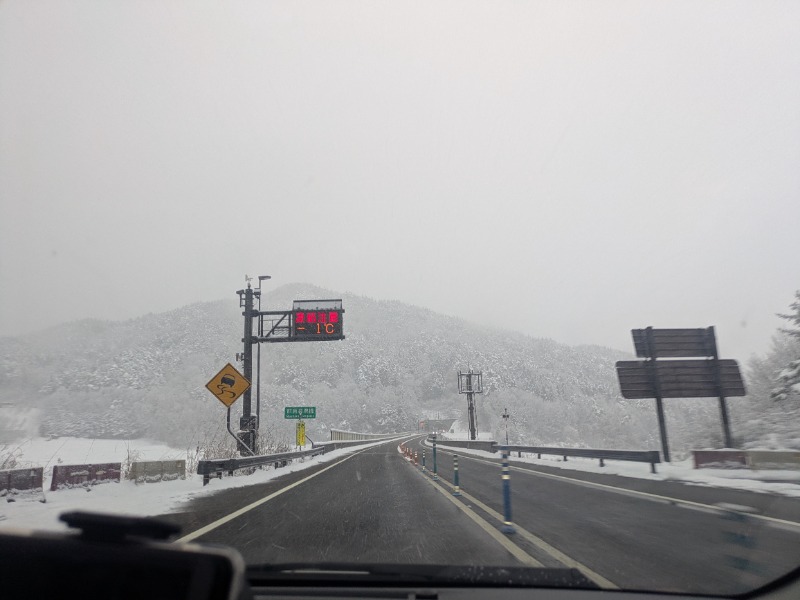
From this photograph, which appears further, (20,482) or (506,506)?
(20,482)

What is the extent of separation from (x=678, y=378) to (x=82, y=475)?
22697mm

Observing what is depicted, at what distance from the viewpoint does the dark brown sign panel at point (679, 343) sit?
22.4 metres

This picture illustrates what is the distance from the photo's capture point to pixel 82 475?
11.9m

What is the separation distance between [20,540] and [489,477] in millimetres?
16157

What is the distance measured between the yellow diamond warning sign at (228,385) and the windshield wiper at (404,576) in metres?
13.8

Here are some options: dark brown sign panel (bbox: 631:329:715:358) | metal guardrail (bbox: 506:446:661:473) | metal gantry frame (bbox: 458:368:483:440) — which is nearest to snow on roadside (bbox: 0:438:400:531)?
metal guardrail (bbox: 506:446:661:473)

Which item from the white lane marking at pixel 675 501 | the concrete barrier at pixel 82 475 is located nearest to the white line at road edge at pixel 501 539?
the white lane marking at pixel 675 501

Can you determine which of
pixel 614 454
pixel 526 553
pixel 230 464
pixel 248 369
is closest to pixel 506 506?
pixel 526 553

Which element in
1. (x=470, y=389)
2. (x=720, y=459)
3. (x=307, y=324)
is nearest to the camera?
(x=720, y=459)

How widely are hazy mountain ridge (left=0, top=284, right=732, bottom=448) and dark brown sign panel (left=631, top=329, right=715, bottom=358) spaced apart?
26.0 ft

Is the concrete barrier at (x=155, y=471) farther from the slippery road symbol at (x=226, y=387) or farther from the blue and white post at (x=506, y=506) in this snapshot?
the blue and white post at (x=506, y=506)

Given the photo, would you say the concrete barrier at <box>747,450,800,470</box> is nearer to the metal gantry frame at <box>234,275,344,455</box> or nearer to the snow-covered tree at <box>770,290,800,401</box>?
the snow-covered tree at <box>770,290,800,401</box>

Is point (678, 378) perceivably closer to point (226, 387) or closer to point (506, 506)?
point (506, 506)

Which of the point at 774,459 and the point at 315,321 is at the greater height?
the point at 315,321
